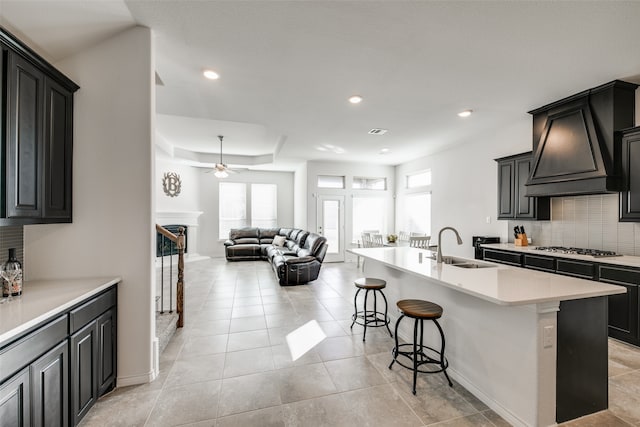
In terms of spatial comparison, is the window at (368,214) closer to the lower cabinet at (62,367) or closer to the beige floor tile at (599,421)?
the beige floor tile at (599,421)

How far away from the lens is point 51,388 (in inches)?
61.0

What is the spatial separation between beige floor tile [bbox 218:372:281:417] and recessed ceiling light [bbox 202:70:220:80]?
10.2ft

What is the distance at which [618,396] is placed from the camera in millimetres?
2146

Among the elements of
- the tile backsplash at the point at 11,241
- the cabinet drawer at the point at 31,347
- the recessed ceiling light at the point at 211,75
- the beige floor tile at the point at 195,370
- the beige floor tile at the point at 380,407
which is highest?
the recessed ceiling light at the point at 211,75

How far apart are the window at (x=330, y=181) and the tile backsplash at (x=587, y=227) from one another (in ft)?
15.7

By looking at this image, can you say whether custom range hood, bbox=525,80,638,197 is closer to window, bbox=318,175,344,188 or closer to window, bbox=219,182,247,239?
window, bbox=318,175,344,188

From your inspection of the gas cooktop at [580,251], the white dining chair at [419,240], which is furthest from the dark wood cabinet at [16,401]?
the white dining chair at [419,240]

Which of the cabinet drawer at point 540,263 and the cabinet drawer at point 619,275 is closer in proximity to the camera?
the cabinet drawer at point 619,275

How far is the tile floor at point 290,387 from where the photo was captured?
192cm

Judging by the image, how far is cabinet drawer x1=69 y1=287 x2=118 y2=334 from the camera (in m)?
1.74

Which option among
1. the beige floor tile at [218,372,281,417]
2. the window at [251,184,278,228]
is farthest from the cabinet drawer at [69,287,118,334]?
the window at [251,184,278,228]

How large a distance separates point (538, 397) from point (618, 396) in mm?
1086

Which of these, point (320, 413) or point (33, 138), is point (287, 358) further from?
point (33, 138)

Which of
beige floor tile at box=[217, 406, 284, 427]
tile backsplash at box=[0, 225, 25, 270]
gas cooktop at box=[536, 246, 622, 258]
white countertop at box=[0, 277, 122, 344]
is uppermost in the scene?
tile backsplash at box=[0, 225, 25, 270]
